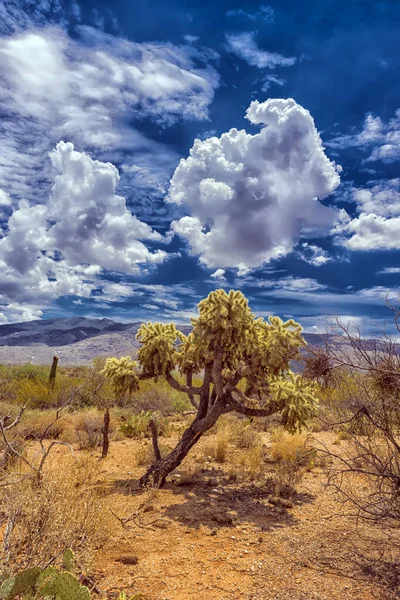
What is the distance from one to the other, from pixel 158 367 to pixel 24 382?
45.5 feet

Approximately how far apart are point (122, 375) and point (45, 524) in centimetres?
539

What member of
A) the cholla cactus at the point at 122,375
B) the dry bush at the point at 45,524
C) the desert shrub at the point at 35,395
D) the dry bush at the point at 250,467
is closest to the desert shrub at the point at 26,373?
the desert shrub at the point at 35,395

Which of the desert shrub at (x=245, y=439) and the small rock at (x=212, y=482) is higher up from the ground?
the desert shrub at (x=245, y=439)

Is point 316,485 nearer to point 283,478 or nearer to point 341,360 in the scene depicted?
point 283,478

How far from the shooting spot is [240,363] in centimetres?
959

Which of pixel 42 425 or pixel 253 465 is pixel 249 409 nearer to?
pixel 253 465

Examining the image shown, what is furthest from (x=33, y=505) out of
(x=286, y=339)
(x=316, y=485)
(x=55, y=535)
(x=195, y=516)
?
(x=316, y=485)

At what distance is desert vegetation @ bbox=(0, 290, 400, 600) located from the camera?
5.21 m

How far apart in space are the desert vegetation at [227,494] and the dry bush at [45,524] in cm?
3

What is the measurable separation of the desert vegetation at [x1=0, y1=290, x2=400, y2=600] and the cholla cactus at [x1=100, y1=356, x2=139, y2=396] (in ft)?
0.14

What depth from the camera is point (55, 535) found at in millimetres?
5129

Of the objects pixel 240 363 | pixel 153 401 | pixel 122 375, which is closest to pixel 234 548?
pixel 240 363

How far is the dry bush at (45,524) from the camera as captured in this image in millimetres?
4961

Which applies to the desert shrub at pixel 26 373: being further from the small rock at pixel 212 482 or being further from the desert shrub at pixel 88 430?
the small rock at pixel 212 482
